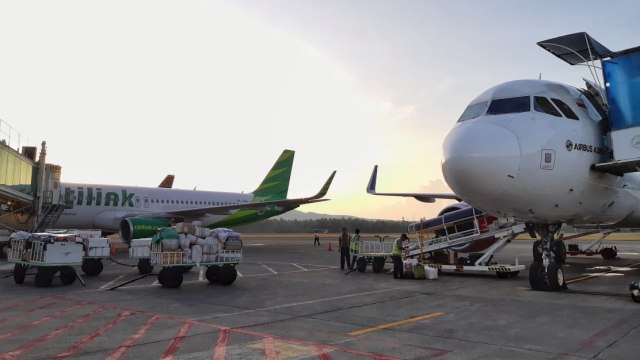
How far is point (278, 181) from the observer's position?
121ft

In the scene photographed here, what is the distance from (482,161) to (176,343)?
5.71 metres

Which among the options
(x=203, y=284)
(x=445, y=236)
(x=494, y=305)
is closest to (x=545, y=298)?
(x=494, y=305)

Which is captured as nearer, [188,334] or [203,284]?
[188,334]

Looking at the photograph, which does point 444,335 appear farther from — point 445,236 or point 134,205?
point 134,205

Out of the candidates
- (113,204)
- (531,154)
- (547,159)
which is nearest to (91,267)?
(113,204)

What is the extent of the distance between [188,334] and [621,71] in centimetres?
1014

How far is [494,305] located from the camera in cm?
889

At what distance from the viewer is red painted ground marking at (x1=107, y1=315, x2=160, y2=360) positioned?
543 centimetres

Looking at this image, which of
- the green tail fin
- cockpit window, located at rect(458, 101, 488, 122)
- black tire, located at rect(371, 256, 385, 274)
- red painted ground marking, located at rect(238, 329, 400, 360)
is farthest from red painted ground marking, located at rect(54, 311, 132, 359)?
the green tail fin

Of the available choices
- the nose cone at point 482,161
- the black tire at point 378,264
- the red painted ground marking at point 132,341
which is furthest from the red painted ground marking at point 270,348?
the black tire at point 378,264

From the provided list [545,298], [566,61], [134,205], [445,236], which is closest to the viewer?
[545,298]

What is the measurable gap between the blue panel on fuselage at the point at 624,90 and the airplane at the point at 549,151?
0.06 ft

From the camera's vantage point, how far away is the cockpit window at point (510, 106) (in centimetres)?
891

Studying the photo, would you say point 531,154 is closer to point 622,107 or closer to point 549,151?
point 549,151
